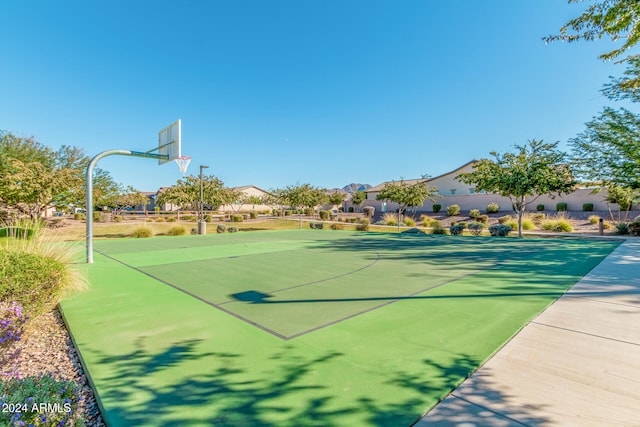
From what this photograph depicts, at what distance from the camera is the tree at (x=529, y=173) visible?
49.9 feet

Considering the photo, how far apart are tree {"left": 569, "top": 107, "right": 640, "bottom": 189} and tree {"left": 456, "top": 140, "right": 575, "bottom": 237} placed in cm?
85

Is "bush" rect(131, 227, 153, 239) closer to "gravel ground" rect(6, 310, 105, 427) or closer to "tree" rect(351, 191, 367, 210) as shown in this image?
"gravel ground" rect(6, 310, 105, 427)

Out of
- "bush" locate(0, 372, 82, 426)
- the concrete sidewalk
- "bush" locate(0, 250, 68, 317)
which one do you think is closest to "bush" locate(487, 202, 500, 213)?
the concrete sidewalk

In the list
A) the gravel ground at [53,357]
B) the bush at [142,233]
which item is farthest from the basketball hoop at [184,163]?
the gravel ground at [53,357]

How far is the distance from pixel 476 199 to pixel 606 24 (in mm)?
28384

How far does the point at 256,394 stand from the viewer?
248 cm

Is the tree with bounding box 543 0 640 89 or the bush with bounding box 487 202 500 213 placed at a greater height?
the tree with bounding box 543 0 640 89

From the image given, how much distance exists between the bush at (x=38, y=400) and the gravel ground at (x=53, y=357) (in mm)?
521

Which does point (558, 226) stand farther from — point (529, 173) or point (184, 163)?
point (184, 163)

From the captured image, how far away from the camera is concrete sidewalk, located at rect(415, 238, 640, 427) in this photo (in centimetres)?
215

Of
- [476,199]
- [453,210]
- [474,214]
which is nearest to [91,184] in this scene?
[474,214]

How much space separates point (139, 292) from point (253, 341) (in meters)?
3.52

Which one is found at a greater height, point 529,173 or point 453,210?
point 529,173

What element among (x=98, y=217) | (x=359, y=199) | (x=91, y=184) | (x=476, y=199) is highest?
(x=359, y=199)
